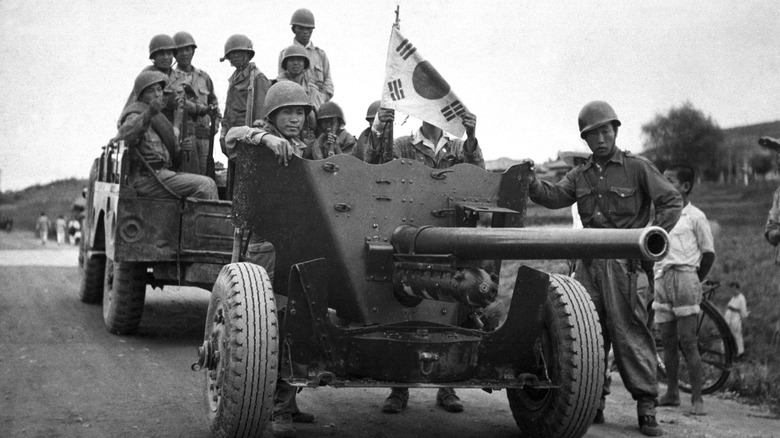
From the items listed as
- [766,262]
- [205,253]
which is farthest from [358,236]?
[766,262]

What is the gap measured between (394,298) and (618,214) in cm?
192

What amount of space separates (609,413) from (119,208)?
484cm

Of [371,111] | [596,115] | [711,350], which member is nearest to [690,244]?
[711,350]

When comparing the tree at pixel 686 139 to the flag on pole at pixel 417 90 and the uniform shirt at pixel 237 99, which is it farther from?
the flag on pole at pixel 417 90

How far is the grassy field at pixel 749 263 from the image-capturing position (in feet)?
28.7

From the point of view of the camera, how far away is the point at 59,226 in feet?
119

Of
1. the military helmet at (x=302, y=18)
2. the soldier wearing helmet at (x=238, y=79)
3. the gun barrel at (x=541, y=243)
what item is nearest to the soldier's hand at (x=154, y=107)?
the soldier wearing helmet at (x=238, y=79)

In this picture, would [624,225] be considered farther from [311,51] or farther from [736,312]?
[311,51]

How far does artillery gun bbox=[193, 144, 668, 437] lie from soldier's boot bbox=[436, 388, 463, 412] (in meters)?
0.80

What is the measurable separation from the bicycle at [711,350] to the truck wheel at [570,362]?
2.96m

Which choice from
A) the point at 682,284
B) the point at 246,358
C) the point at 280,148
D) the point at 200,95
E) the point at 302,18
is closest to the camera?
the point at 246,358

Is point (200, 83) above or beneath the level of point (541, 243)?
above

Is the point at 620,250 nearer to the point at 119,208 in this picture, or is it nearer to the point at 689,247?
the point at 689,247

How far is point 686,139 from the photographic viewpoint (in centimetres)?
1184
